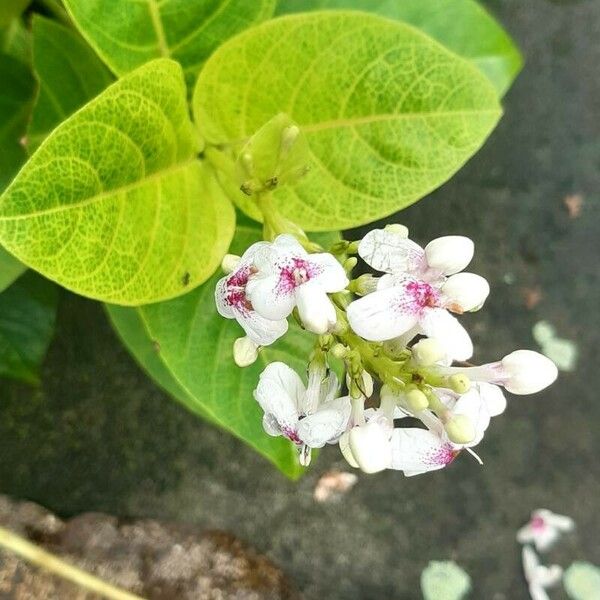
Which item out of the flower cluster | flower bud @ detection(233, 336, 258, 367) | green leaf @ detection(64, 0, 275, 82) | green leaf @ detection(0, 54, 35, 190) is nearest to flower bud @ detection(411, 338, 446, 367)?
the flower cluster

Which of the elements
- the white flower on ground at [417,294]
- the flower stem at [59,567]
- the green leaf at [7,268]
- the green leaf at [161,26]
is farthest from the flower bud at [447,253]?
the flower stem at [59,567]

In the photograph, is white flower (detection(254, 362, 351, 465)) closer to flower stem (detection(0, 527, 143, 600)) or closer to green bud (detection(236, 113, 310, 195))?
green bud (detection(236, 113, 310, 195))

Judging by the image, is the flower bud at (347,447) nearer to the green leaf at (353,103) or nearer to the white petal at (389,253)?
the white petal at (389,253)

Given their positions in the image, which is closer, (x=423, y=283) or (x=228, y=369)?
(x=423, y=283)

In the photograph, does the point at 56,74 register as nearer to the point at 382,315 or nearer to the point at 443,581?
the point at 382,315

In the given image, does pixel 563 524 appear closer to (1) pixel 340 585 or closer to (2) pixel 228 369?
(1) pixel 340 585

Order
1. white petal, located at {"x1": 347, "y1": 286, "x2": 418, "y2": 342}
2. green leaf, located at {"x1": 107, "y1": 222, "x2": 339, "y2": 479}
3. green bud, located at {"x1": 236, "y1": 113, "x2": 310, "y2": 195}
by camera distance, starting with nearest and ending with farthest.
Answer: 1. white petal, located at {"x1": 347, "y1": 286, "x2": 418, "y2": 342}
2. green bud, located at {"x1": 236, "y1": 113, "x2": 310, "y2": 195}
3. green leaf, located at {"x1": 107, "y1": 222, "x2": 339, "y2": 479}

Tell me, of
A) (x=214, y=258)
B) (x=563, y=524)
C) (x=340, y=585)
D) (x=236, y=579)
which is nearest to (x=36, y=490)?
(x=236, y=579)
